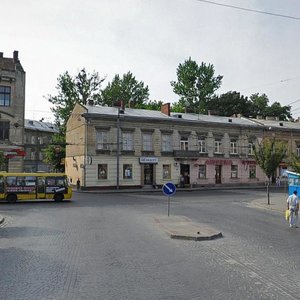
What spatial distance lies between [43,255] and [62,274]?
230 cm

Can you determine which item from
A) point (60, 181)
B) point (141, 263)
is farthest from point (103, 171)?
point (141, 263)

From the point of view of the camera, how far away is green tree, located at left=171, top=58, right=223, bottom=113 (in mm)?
75500

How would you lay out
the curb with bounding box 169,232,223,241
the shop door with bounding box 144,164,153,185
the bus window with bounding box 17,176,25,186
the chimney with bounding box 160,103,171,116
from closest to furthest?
the curb with bounding box 169,232,223,241 → the bus window with bounding box 17,176,25,186 → the shop door with bounding box 144,164,153,185 → the chimney with bounding box 160,103,171,116

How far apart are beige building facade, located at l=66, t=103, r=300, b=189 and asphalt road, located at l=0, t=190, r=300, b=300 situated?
27932mm

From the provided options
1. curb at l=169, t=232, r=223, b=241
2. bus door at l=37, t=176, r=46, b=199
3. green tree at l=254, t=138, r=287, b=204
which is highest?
green tree at l=254, t=138, r=287, b=204

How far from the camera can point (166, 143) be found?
162 feet

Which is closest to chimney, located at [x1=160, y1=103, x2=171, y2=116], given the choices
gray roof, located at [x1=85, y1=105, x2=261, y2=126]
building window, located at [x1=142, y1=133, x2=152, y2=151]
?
gray roof, located at [x1=85, y1=105, x2=261, y2=126]

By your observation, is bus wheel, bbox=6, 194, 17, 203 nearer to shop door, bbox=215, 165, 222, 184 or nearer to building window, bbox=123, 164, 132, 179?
building window, bbox=123, 164, 132, 179

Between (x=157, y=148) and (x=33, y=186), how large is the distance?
20.7 m

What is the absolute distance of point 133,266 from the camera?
31.1ft

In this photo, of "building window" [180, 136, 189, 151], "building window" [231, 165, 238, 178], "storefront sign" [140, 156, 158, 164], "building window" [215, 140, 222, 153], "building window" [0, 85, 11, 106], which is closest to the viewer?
"building window" [0, 85, 11, 106]

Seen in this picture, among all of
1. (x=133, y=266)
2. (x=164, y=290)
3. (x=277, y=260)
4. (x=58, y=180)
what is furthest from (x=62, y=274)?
(x=58, y=180)

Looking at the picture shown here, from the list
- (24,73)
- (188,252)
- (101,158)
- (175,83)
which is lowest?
(188,252)

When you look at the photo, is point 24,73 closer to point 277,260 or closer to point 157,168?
point 157,168
